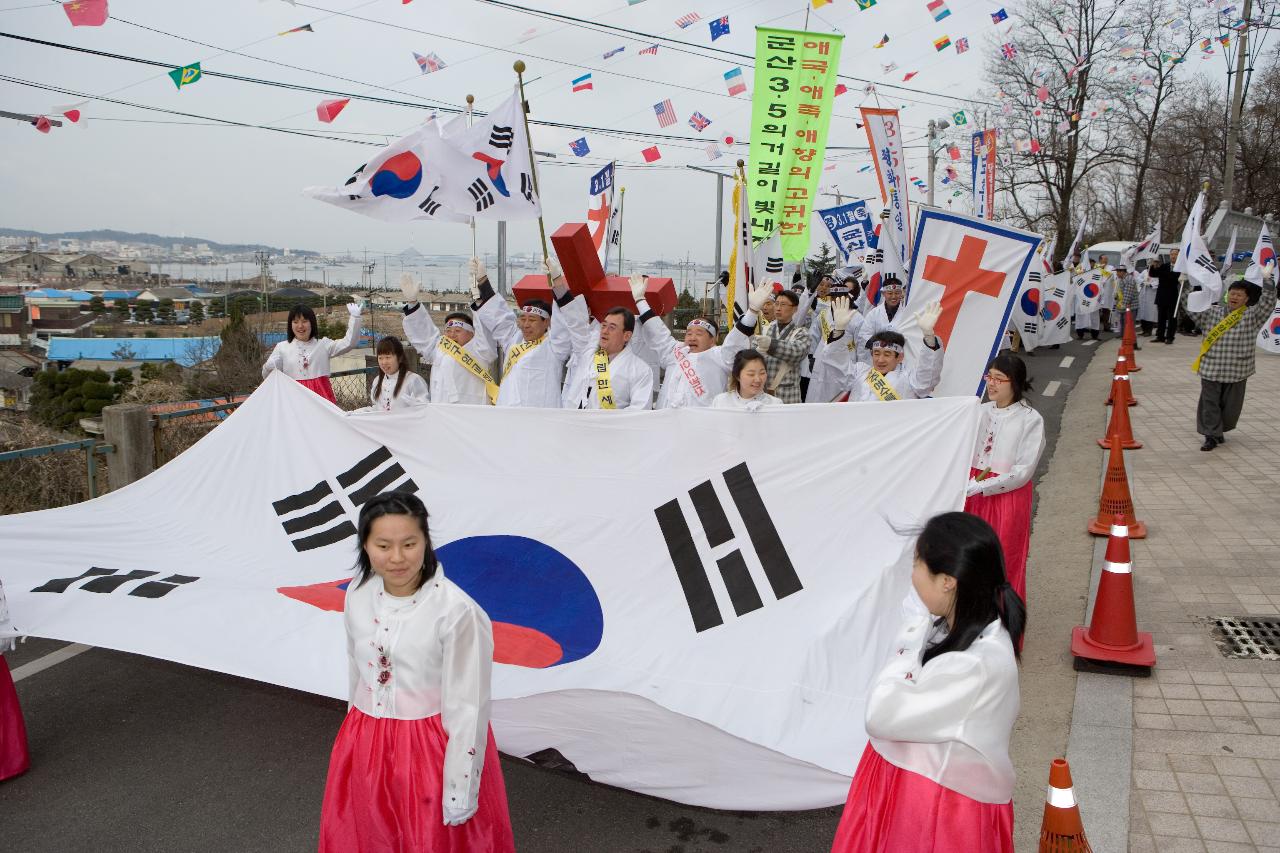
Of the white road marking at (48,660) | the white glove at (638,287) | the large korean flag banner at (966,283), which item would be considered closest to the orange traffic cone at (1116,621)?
the large korean flag banner at (966,283)

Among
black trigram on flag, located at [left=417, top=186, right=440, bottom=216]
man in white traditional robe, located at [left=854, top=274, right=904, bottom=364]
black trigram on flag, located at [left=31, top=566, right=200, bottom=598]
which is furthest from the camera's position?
man in white traditional robe, located at [left=854, top=274, right=904, bottom=364]

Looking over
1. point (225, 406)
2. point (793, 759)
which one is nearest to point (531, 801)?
point (793, 759)

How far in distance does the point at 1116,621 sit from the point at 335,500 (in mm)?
4205

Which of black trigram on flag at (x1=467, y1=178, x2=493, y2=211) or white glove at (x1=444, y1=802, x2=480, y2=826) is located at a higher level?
black trigram on flag at (x1=467, y1=178, x2=493, y2=211)

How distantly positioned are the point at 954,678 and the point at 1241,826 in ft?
7.37

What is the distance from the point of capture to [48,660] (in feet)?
17.4

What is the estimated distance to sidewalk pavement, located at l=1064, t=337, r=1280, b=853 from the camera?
11.8ft

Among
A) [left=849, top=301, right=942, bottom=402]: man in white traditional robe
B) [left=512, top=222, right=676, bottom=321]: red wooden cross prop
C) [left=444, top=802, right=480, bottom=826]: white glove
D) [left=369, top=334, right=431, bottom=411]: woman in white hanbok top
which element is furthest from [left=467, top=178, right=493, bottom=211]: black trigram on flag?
[left=444, top=802, right=480, bottom=826]: white glove

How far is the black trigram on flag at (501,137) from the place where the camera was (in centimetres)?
670

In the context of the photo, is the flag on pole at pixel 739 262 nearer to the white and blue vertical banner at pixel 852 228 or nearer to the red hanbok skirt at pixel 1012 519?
the red hanbok skirt at pixel 1012 519

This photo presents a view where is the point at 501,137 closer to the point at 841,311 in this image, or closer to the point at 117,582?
the point at 841,311

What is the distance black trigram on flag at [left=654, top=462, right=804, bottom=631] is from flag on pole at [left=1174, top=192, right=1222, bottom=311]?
7.26 metres

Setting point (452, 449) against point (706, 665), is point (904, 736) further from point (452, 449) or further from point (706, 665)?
point (452, 449)

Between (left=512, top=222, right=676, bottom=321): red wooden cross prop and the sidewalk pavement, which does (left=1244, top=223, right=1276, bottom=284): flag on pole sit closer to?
the sidewalk pavement
